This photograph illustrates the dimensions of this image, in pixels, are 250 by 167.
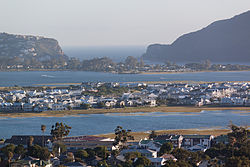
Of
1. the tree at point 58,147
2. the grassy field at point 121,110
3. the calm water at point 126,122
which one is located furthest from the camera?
the grassy field at point 121,110

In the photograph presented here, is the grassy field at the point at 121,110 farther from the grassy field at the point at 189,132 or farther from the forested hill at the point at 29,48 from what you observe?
the forested hill at the point at 29,48

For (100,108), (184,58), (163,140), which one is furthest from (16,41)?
(163,140)

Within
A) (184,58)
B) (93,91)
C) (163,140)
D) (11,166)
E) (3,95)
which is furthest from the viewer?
(184,58)

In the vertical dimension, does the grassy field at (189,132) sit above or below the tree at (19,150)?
below

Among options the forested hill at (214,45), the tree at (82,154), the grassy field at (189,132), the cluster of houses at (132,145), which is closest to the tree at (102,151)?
the cluster of houses at (132,145)

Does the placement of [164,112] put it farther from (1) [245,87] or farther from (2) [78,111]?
(1) [245,87]

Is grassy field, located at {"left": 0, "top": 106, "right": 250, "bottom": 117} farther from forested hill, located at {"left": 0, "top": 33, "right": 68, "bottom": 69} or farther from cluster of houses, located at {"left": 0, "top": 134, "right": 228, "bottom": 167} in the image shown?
forested hill, located at {"left": 0, "top": 33, "right": 68, "bottom": 69}

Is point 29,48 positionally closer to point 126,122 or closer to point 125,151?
point 126,122
